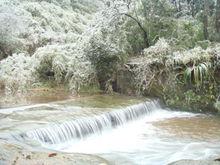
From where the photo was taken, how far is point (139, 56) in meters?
14.4

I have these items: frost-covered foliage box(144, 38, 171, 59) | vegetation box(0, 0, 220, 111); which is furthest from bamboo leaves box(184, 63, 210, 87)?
frost-covered foliage box(144, 38, 171, 59)

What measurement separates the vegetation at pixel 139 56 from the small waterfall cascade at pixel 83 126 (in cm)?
154

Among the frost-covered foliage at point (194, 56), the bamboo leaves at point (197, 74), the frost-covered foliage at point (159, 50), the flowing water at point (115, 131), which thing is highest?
the frost-covered foliage at point (159, 50)

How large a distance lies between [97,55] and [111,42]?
2.06 feet

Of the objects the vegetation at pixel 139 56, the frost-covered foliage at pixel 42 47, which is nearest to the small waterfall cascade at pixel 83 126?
the vegetation at pixel 139 56

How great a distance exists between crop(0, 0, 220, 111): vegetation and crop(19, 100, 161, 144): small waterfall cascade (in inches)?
60.8

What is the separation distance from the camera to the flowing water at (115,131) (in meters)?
8.30

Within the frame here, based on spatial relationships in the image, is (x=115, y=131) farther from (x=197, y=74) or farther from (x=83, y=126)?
(x=197, y=74)

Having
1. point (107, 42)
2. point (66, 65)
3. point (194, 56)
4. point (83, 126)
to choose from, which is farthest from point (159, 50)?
point (83, 126)

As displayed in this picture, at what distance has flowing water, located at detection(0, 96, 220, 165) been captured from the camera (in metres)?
8.30

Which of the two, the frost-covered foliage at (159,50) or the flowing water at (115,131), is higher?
the frost-covered foliage at (159,50)

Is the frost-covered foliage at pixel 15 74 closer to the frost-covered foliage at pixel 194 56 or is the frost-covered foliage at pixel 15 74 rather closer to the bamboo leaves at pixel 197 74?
the frost-covered foliage at pixel 194 56

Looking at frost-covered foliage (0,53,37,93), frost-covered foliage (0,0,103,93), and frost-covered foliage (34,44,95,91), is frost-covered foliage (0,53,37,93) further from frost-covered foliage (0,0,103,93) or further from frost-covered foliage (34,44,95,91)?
frost-covered foliage (34,44,95,91)

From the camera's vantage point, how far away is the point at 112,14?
14141mm
